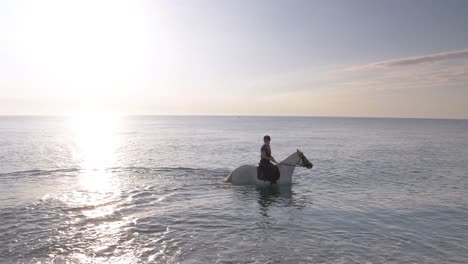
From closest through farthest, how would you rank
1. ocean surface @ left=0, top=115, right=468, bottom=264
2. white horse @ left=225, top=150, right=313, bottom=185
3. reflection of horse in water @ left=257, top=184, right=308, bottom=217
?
ocean surface @ left=0, top=115, right=468, bottom=264
reflection of horse in water @ left=257, top=184, right=308, bottom=217
white horse @ left=225, top=150, right=313, bottom=185

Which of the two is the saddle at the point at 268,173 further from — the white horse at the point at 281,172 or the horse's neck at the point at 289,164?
the horse's neck at the point at 289,164

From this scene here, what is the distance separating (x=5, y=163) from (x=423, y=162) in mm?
39816

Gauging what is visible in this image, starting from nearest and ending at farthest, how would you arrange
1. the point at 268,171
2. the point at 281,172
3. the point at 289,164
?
the point at 268,171 → the point at 289,164 → the point at 281,172

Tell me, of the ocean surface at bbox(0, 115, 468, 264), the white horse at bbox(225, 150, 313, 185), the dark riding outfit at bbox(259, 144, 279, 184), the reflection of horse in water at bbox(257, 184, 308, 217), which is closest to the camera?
the ocean surface at bbox(0, 115, 468, 264)

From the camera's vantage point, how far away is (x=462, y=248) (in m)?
10.4

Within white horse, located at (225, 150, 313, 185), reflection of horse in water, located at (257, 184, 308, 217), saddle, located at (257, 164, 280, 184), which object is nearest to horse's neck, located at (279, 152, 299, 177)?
white horse, located at (225, 150, 313, 185)

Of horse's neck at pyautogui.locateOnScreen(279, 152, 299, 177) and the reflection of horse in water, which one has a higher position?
horse's neck at pyautogui.locateOnScreen(279, 152, 299, 177)

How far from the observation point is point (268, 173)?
18156mm

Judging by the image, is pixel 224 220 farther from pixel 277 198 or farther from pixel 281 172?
pixel 281 172

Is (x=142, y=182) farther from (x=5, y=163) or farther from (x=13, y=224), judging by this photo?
(x=5, y=163)

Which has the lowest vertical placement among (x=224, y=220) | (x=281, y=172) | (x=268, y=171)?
(x=224, y=220)

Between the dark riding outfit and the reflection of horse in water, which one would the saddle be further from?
the reflection of horse in water

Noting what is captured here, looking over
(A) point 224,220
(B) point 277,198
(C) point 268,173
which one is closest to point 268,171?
(C) point 268,173

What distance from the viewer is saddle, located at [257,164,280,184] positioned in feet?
59.5
